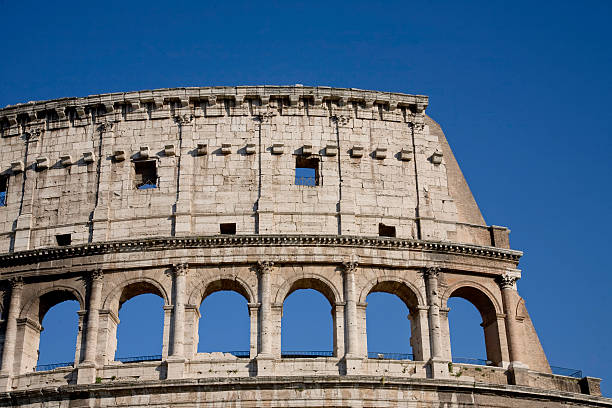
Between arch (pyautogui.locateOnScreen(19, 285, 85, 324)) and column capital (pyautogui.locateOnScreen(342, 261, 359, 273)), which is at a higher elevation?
column capital (pyautogui.locateOnScreen(342, 261, 359, 273))

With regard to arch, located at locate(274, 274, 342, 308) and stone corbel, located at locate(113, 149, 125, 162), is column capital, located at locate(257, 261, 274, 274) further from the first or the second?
stone corbel, located at locate(113, 149, 125, 162)

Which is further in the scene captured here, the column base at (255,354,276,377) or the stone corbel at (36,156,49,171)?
the stone corbel at (36,156,49,171)

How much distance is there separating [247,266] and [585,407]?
11.3 m

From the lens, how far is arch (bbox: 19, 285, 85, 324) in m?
31.5

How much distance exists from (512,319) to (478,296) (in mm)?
1389

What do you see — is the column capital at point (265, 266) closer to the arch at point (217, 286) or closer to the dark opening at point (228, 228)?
the arch at point (217, 286)

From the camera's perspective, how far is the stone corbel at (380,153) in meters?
33.3

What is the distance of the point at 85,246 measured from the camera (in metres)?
31.6

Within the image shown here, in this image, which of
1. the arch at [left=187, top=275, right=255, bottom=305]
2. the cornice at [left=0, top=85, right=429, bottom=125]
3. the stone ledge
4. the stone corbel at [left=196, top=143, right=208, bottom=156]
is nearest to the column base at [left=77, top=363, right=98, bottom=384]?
the stone ledge

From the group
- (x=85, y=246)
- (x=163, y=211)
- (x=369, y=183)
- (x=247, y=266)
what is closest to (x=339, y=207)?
(x=369, y=183)

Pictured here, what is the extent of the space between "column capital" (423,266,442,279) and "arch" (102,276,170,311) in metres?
8.11

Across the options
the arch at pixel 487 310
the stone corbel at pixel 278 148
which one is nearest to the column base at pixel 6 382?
the stone corbel at pixel 278 148

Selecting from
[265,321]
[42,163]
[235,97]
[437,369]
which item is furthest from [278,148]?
[437,369]

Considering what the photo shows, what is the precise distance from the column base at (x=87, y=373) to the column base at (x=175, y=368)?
2.25m
